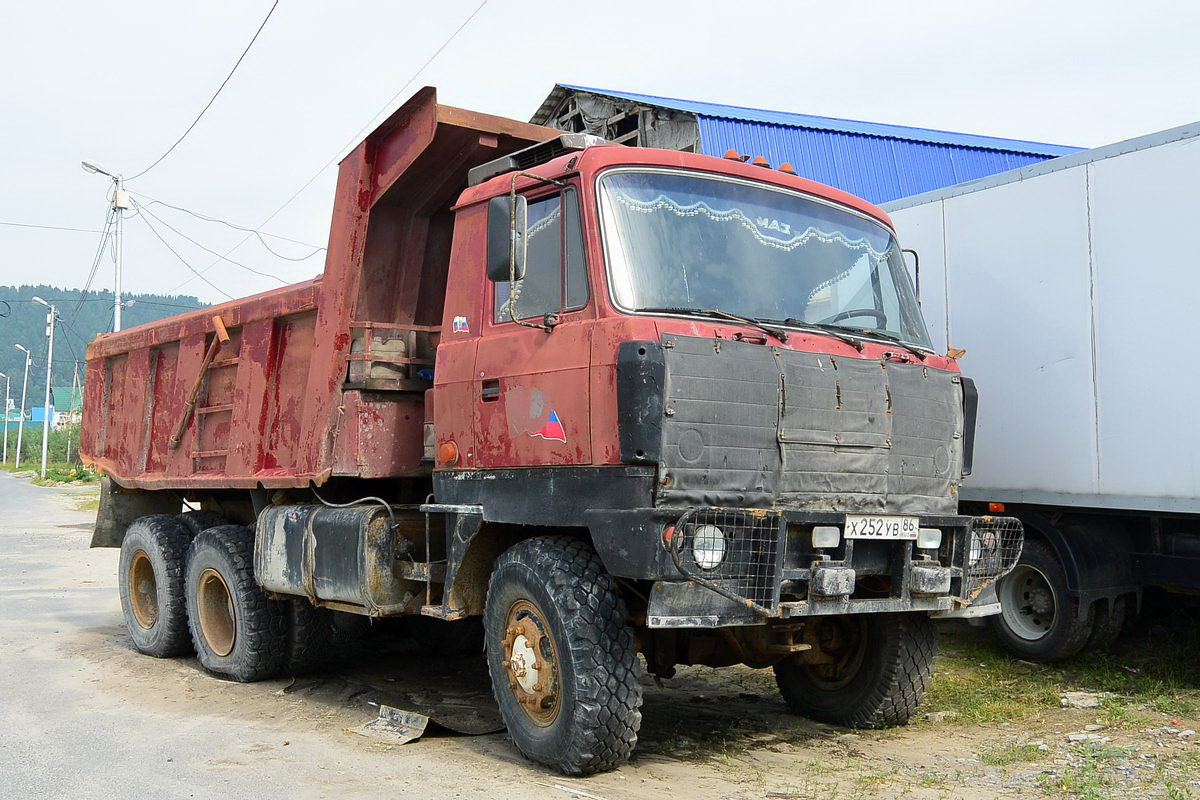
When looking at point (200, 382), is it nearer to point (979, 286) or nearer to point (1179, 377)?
point (979, 286)

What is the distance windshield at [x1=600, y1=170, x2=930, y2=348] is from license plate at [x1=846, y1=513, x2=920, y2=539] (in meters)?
0.99

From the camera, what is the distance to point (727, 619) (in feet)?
16.3

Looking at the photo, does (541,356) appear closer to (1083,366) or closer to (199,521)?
(1083,366)

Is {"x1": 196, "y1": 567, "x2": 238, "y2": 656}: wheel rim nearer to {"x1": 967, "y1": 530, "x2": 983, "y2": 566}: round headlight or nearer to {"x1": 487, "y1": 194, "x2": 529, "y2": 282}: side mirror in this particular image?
{"x1": 487, "y1": 194, "x2": 529, "y2": 282}: side mirror

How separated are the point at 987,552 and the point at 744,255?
1.94m

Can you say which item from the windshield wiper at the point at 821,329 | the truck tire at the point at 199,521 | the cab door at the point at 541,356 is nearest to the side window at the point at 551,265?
the cab door at the point at 541,356

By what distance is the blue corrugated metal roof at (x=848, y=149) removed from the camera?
1814cm

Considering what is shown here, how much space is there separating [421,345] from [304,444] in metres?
0.95

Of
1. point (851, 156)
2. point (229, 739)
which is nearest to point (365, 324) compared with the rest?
point (229, 739)

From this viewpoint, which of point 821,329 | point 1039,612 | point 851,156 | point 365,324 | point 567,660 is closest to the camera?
point 567,660

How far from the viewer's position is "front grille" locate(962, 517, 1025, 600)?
5.73 m

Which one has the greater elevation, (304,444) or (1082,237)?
(1082,237)

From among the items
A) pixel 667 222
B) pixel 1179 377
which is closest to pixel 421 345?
pixel 667 222

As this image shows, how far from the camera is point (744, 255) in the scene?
5555 millimetres
